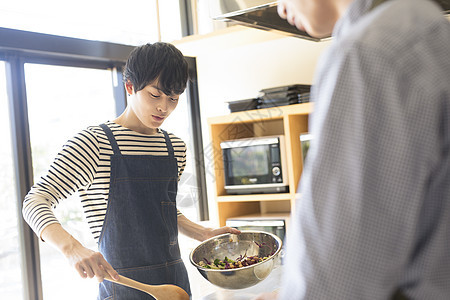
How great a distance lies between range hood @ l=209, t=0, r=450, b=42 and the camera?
1396 mm

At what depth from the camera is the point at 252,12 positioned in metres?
1.49

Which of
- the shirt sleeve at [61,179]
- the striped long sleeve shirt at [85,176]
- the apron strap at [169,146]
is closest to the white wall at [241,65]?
the apron strap at [169,146]

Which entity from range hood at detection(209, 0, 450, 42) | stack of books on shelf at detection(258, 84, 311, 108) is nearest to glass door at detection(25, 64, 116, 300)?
stack of books on shelf at detection(258, 84, 311, 108)

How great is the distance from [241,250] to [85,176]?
51 centimetres

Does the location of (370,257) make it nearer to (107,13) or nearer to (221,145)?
(221,145)

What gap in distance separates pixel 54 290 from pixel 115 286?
1511 millimetres

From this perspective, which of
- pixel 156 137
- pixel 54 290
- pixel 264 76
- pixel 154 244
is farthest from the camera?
pixel 264 76

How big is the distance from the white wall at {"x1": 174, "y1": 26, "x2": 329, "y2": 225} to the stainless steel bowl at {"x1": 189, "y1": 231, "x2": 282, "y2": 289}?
1565mm

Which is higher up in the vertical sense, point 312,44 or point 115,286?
point 312,44

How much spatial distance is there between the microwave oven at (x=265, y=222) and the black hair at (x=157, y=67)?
5.31ft

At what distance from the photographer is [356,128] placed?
0.50 metres

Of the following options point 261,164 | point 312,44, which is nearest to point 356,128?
point 261,164

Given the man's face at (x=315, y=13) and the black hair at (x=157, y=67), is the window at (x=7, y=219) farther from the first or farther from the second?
the man's face at (x=315, y=13)

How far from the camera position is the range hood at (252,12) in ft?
4.58
